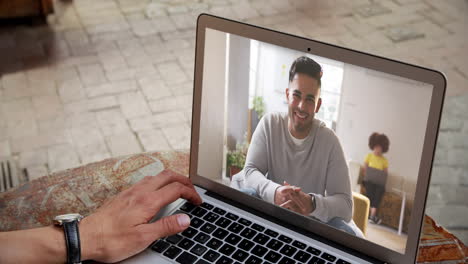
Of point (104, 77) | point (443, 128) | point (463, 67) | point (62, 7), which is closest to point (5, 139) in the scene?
point (104, 77)

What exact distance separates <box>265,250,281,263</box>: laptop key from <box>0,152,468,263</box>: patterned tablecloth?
282 millimetres

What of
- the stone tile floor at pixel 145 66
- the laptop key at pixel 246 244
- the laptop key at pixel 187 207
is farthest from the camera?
the stone tile floor at pixel 145 66

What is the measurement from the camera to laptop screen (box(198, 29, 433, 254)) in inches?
36.6

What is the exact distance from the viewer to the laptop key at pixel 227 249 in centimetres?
100

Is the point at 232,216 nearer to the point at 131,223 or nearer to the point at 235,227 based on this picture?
the point at 235,227

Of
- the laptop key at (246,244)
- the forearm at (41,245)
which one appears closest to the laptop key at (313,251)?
the laptop key at (246,244)

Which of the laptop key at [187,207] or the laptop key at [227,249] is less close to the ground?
the laptop key at [187,207]

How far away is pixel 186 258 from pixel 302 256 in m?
0.21

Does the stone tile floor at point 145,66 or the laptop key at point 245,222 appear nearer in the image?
the laptop key at point 245,222

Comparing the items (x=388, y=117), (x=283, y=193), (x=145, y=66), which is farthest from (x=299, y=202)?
(x=145, y=66)

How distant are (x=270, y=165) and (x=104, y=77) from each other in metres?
2.28

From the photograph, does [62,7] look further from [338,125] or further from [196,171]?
[338,125]

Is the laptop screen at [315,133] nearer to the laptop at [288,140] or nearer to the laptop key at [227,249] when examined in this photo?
the laptop at [288,140]

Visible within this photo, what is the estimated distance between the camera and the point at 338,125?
98 cm
